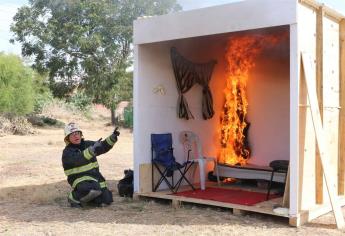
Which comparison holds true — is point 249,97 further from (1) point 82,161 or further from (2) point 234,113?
(1) point 82,161

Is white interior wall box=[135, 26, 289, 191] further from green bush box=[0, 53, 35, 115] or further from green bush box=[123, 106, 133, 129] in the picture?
green bush box=[123, 106, 133, 129]

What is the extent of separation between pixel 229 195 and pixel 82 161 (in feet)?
7.76

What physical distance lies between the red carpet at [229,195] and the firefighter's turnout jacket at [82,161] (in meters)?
1.38

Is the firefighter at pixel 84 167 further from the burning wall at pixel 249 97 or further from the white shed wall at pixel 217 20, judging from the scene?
the white shed wall at pixel 217 20

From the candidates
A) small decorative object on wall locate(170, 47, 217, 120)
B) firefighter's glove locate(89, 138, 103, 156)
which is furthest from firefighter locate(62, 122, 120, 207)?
small decorative object on wall locate(170, 47, 217, 120)

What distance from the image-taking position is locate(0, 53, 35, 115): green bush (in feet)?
81.7

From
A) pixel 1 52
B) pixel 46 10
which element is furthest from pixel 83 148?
pixel 1 52

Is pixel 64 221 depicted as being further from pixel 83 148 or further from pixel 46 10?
pixel 46 10

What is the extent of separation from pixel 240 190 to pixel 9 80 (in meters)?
21.2

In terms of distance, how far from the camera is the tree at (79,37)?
23.9 meters

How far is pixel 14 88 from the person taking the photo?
25.8 metres

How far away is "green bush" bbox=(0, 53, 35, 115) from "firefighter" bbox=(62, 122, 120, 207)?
1925cm

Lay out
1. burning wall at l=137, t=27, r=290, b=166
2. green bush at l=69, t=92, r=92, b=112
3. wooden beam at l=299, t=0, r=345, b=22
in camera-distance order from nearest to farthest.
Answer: wooden beam at l=299, t=0, r=345, b=22 < burning wall at l=137, t=27, r=290, b=166 < green bush at l=69, t=92, r=92, b=112

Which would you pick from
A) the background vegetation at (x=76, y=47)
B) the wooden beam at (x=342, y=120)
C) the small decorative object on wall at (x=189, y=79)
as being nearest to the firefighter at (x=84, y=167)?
the small decorative object on wall at (x=189, y=79)
